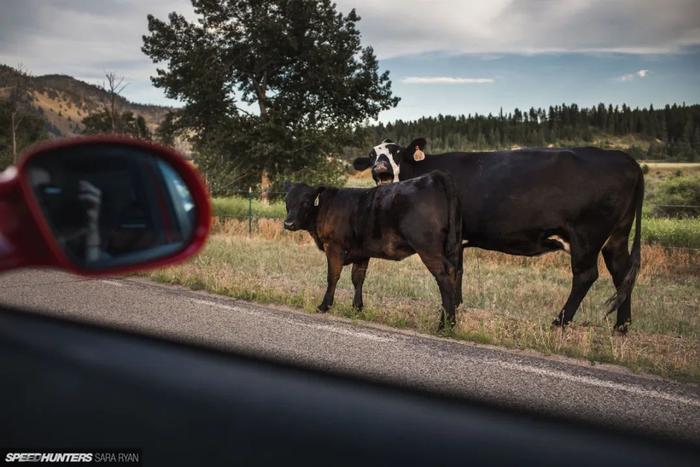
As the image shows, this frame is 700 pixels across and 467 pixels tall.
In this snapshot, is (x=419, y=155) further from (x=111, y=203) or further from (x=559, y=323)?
(x=111, y=203)

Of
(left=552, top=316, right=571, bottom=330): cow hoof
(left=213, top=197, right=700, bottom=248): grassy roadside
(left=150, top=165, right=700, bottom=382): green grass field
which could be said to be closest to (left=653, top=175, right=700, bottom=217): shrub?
(left=213, top=197, right=700, bottom=248): grassy roadside

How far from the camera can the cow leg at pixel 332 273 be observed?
293 inches

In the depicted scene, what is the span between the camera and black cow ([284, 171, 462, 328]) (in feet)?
22.6

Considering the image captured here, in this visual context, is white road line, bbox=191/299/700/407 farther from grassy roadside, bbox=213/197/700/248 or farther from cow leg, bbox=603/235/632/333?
grassy roadside, bbox=213/197/700/248

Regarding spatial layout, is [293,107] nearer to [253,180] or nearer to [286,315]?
[253,180]

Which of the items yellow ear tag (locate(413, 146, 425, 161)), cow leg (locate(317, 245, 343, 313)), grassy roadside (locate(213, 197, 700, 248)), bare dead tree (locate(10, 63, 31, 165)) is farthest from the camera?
bare dead tree (locate(10, 63, 31, 165))

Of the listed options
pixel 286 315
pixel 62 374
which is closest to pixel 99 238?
pixel 62 374

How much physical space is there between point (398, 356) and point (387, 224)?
7.36ft

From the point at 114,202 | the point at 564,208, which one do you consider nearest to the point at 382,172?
the point at 564,208

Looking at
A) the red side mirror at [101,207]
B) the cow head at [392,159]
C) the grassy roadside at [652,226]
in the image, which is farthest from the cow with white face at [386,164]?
the grassy roadside at [652,226]

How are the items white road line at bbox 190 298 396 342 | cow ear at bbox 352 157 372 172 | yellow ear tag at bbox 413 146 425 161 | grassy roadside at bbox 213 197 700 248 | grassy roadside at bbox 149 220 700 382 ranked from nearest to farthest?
white road line at bbox 190 298 396 342 → grassy roadside at bbox 149 220 700 382 → yellow ear tag at bbox 413 146 425 161 → cow ear at bbox 352 157 372 172 → grassy roadside at bbox 213 197 700 248

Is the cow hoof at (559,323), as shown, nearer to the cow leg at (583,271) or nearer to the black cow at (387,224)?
the cow leg at (583,271)

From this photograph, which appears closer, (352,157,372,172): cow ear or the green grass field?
the green grass field

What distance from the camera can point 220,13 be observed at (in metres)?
31.9
